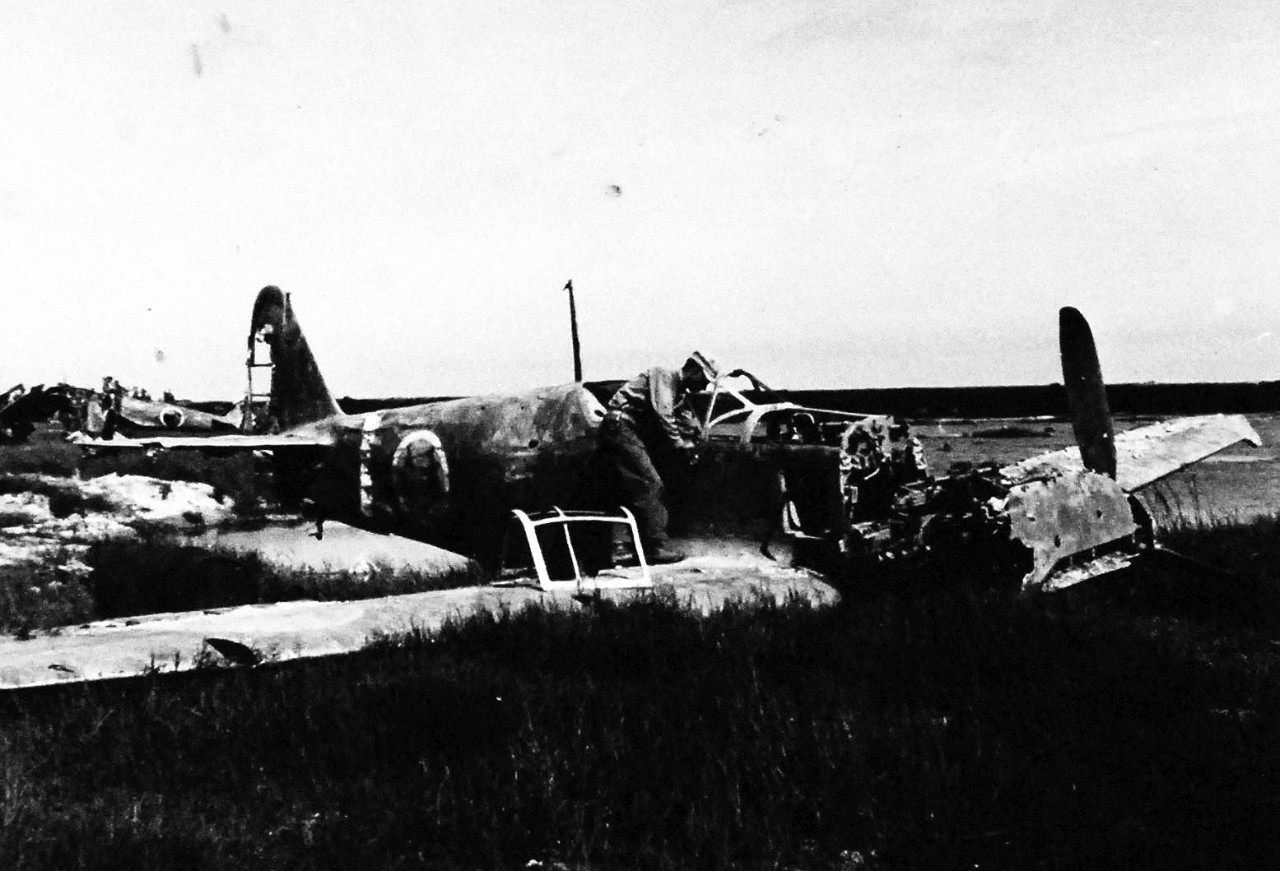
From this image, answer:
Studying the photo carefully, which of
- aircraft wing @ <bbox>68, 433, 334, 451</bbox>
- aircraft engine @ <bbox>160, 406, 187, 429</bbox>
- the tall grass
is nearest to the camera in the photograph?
the tall grass

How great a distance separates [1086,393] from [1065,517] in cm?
201

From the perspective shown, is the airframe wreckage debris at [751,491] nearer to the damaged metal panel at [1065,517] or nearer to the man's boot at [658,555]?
the damaged metal panel at [1065,517]

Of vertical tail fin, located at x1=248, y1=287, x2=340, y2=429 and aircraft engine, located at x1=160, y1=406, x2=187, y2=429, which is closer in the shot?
vertical tail fin, located at x1=248, y1=287, x2=340, y2=429

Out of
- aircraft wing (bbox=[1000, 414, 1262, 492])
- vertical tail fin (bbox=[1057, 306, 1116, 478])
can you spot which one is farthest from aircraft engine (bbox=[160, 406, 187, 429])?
vertical tail fin (bbox=[1057, 306, 1116, 478])

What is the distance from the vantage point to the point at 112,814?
4.05 m

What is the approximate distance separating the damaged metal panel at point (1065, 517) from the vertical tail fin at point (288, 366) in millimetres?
9794

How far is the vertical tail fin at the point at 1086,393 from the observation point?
8156 mm

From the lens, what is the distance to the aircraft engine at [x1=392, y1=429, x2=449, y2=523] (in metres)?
10.5

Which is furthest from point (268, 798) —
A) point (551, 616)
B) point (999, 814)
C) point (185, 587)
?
point (185, 587)

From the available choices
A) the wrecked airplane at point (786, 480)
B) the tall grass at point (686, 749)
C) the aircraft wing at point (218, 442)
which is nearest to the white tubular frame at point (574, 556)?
the wrecked airplane at point (786, 480)

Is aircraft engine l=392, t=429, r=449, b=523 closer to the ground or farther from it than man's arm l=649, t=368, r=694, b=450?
closer to the ground

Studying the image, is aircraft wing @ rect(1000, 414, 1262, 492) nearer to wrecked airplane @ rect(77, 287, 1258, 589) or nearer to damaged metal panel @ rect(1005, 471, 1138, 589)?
wrecked airplane @ rect(77, 287, 1258, 589)

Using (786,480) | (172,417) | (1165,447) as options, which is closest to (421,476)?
(786,480)

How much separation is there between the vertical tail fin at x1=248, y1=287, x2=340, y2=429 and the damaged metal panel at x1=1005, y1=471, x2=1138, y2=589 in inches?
386
